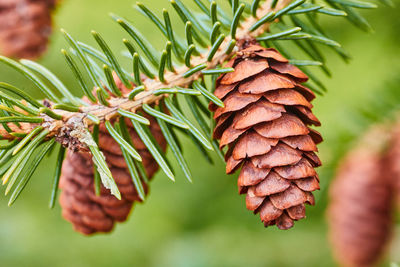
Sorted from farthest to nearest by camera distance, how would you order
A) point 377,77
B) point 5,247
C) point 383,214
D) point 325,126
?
point 5,247 → point 325,126 → point 377,77 → point 383,214

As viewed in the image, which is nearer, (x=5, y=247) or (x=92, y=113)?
(x=92, y=113)

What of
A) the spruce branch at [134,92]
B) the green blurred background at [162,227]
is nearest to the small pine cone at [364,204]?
the green blurred background at [162,227]

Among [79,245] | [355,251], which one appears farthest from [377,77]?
[79,245]

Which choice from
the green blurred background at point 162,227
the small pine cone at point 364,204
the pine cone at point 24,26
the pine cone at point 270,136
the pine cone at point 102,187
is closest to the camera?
the pine cone at point 270,136

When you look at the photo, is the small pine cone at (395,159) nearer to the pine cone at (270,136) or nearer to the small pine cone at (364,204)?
the small pine cone at (364,204)

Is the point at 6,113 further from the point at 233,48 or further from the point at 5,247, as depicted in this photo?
the point at 5,247

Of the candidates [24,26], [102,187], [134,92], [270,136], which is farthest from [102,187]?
[24,26]

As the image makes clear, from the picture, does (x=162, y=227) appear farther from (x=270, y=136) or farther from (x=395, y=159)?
(x=270, y=136)

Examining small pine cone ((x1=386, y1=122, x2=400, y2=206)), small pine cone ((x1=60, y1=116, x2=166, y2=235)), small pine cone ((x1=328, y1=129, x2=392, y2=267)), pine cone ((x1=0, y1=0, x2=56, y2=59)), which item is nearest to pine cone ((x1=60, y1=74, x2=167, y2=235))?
small pine cone ((x1=60, y1=116, x2=166, y2=235))
